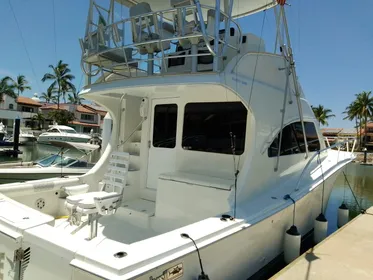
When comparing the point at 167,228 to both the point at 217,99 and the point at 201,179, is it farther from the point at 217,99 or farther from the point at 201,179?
the point at 217,99

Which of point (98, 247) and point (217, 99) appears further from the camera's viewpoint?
point (217, 99)

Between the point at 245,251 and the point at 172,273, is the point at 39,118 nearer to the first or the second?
the point at 245,251

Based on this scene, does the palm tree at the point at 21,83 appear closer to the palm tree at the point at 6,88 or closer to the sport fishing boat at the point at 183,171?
the palm tree at the point at 6,88

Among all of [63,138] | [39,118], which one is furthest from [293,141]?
[39,118]

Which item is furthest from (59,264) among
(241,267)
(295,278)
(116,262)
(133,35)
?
(133,35)

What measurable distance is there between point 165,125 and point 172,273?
2.89 meters

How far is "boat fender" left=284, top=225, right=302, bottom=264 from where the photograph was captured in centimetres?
372

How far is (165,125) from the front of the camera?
15.6 ft

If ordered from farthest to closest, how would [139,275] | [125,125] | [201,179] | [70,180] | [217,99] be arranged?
[125,125] < [70,180] < [217,99] < [201,179] < [139,275]

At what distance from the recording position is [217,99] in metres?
4.14

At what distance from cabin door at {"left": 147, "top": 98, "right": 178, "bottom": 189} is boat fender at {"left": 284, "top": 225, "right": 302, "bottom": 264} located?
6.28 ft

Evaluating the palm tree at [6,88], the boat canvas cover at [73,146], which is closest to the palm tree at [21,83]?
the palm tree at [6,88]

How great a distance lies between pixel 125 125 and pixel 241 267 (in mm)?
3271

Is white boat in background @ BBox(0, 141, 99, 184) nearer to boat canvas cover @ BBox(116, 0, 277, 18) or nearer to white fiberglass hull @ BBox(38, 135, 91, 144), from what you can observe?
boat canvas cover @ BBox(116, 0, 277, 18)
